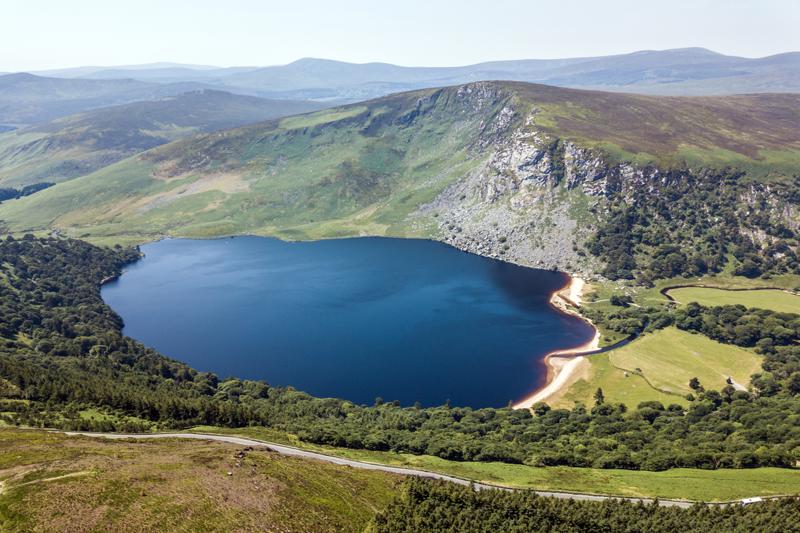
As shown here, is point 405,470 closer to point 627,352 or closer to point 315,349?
point 315,349

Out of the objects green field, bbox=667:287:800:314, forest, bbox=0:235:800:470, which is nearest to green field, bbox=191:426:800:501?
forest, bbox=0:235:800:470

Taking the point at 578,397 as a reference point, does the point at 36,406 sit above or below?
above

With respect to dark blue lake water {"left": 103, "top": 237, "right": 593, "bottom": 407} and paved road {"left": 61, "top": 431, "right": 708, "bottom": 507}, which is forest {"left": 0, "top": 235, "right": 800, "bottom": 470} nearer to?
paved road {"left": 61, "top": 431, "right": 708, "bottom": 507}

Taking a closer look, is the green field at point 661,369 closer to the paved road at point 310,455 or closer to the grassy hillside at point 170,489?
the paved road at point 310,455

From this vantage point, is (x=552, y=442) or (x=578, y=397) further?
(x=578, y=397)

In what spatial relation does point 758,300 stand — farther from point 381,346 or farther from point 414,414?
point 414,414

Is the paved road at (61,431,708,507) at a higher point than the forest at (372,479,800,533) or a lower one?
lower

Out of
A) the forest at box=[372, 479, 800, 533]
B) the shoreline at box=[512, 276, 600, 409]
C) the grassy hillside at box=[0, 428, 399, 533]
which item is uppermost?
the grassy hillside at box=[0, 428, 399, 533]

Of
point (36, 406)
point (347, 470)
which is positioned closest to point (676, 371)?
point (347, 470)
